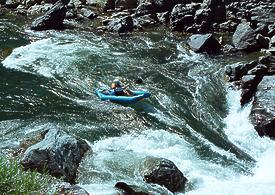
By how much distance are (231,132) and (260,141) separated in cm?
81

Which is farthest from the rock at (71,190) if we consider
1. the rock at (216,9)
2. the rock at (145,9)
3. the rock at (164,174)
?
the rock at (145,9)

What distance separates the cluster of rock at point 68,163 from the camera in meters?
8.45

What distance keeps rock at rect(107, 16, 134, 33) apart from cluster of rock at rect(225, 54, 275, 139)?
663 cm

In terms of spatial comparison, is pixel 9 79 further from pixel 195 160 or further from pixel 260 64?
pixel 260 64

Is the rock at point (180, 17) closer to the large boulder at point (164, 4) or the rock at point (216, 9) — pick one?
the rock at point (216, 9)

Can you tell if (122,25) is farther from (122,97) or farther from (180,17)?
(122,97)

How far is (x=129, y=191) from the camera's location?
27.0ft

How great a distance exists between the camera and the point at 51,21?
20656mm

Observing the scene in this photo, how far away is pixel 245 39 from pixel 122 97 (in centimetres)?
723

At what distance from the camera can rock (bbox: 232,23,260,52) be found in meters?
17.2

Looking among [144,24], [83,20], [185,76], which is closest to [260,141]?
[185,76]

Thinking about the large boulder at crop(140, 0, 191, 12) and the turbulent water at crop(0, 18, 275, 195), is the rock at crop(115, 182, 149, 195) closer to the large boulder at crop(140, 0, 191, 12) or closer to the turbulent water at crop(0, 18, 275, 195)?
the turbulent water at crop(0, 18, 275, 195)

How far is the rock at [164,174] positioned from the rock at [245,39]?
9406 millimetres

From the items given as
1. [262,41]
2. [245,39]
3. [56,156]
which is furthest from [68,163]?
[262,41]
